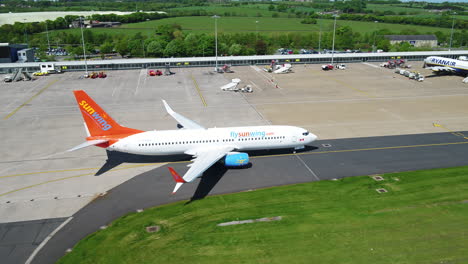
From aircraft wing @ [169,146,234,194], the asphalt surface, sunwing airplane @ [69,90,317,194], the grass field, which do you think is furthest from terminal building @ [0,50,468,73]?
the grass field

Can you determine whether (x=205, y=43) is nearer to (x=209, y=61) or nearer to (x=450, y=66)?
(x=209, y=61)

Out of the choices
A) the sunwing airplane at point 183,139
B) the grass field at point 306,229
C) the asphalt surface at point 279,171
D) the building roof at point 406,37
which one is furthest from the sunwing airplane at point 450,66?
the sunwing airplane at point 183,139

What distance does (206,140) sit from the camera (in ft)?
149

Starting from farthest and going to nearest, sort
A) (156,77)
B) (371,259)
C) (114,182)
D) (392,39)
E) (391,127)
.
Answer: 1. (392,39)
2. (156,77)
3. (391,127)
4. (114,182)
5. (371,259)

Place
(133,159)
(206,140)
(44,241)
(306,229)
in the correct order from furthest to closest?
1. (133,159)
2. (206,140)
3. (306,229)
4. (44,241)

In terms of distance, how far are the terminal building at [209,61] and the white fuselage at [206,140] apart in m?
66.1

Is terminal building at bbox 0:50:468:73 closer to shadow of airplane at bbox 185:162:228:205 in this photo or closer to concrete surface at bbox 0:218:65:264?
shadow of airplane at bbox 185:162:228:205

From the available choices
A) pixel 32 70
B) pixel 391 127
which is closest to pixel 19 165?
pixel 391 127

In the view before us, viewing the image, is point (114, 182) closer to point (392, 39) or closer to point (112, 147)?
point (112, 147)

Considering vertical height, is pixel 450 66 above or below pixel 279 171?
above

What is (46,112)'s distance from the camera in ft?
224

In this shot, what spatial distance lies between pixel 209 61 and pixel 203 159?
80.0 meters

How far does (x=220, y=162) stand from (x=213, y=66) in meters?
75.5

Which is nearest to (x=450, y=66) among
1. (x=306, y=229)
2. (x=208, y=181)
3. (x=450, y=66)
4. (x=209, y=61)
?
(x=450, y=66)
